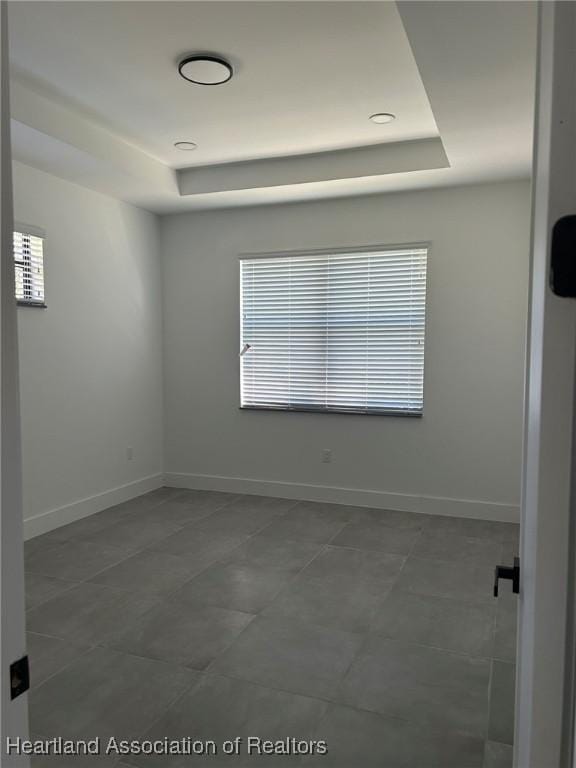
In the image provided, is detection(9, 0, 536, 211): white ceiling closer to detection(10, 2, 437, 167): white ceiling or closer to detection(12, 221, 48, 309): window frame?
detection(10, 2, 437, 167): white ceiling

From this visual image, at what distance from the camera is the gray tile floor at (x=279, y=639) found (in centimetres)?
203

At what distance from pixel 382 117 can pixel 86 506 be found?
3767 mm

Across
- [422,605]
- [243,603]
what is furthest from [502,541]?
[243,603]

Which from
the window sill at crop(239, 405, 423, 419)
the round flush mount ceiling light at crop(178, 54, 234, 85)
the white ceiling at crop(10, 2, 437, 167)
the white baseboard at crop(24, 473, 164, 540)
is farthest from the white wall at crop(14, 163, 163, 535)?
the round flush mount ceiling light at crop(178, 54, 234, 85)

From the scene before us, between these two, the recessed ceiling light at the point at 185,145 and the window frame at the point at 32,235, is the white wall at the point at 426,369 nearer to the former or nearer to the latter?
the recessed ceiling light at the point at 185,145

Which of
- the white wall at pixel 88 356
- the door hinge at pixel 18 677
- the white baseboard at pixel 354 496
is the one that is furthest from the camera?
the white baseboard at pixel 354 496

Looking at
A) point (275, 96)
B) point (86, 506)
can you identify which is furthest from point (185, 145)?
point (86, 506)

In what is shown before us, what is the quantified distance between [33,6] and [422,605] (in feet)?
11.4

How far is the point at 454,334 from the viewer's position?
4.63 m

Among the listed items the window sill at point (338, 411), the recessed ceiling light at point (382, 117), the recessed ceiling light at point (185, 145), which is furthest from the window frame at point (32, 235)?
the recessed ceiling light at point (382, 117)

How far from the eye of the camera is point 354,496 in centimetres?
501

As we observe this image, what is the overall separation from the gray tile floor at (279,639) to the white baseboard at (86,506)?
14 cm

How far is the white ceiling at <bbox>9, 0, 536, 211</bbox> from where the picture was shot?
2.41m

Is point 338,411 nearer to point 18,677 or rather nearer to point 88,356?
point 88,356
